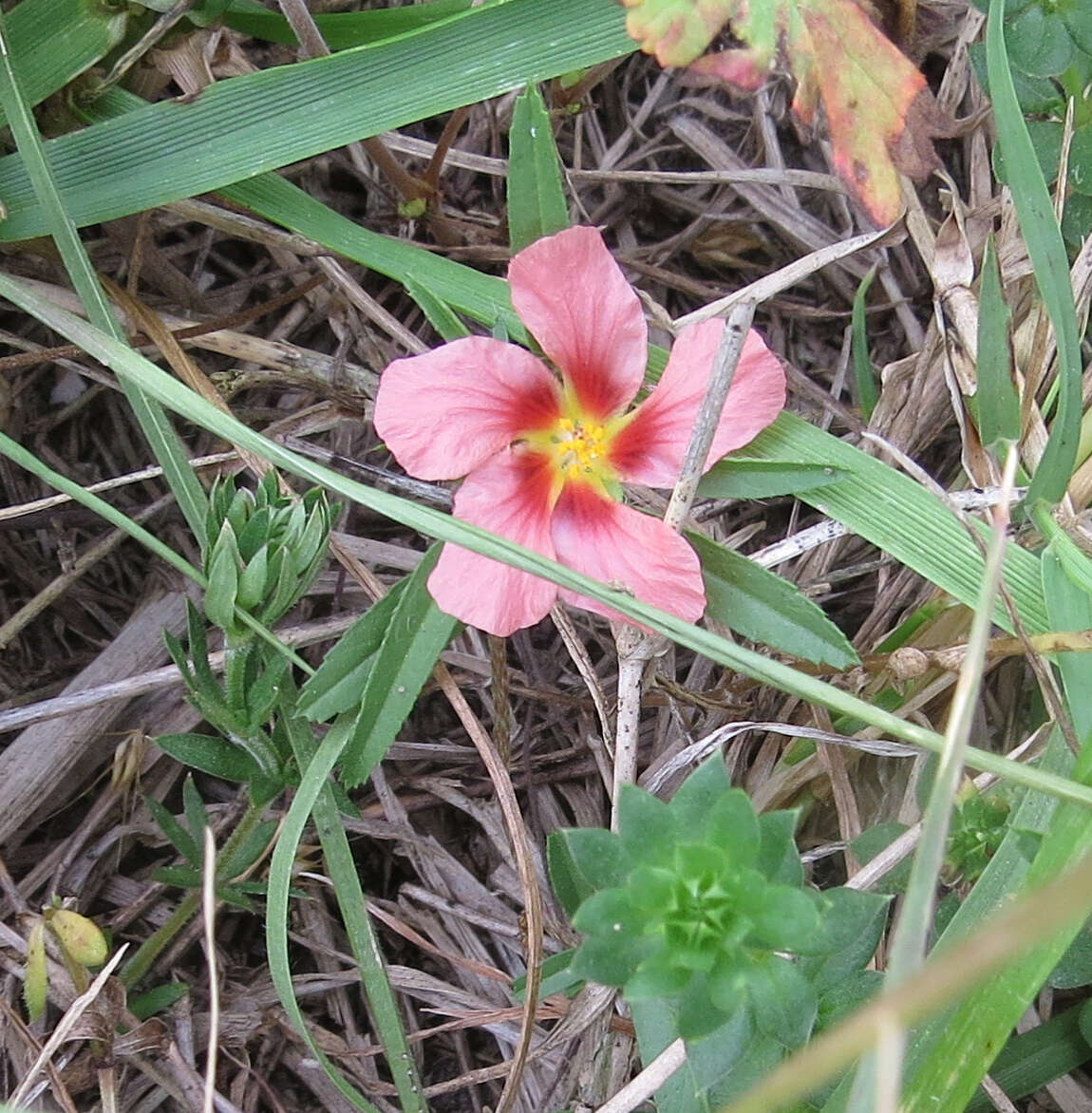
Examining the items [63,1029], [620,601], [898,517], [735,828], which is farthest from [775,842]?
[63,1029]

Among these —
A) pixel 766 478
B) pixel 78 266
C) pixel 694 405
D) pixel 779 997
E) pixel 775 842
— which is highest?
pixel 78 266

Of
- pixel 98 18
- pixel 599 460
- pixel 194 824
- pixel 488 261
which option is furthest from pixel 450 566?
pixel 98 18

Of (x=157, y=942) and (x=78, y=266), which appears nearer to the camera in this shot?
(x=78, y=266)

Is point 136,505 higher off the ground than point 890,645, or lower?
higher

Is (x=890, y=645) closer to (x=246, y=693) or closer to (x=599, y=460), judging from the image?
(x=599, y=460)

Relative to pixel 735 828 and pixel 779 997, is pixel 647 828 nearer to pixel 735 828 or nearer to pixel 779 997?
pixel 735 828
